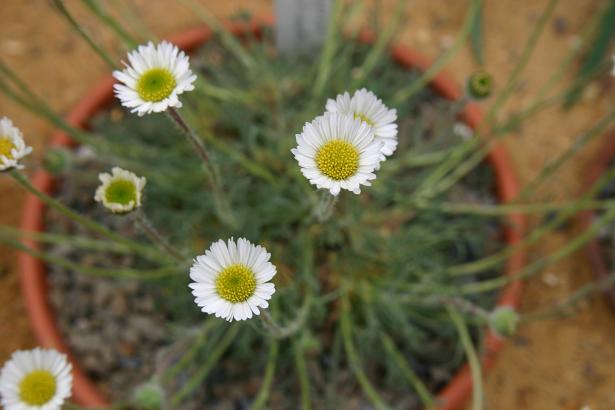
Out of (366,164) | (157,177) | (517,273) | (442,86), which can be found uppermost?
(442,86)

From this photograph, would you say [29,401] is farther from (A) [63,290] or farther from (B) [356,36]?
(B) [356,36]

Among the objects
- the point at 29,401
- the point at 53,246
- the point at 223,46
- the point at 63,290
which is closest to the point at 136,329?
the point at 63,290

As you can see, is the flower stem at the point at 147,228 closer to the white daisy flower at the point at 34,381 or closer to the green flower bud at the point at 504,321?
the white daisy flower at the point at 34,381

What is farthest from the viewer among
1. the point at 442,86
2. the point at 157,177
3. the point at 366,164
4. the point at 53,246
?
the point at 442,86

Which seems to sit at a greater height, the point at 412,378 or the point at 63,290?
the point at 63,290

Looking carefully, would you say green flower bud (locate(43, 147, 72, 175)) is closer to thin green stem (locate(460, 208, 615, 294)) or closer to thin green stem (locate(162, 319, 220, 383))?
thin green stem (locate(162, 319, 220, 383))

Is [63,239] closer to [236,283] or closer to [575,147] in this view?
[236,283]
